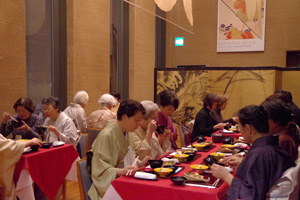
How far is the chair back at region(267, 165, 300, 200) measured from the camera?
1781mm

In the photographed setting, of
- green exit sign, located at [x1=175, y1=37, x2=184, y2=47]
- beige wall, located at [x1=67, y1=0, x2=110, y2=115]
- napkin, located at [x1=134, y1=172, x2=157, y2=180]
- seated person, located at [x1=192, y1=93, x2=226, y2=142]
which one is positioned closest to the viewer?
napkin, located at [x1=134, y1=172, x2=157, y2=180]

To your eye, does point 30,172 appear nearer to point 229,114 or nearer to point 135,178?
point 135,178

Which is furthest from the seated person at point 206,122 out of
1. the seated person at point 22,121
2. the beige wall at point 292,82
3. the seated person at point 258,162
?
the beige wall at point 292,82

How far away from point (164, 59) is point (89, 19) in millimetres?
4012

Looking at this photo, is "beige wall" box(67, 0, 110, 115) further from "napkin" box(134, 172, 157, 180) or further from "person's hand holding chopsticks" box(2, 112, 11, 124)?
"napkin" box(134, 172, 157, 180)

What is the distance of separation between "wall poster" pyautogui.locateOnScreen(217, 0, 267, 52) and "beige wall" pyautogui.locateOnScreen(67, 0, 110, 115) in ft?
12.4

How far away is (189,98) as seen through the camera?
7.23 m

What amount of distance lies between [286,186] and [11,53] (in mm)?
4267

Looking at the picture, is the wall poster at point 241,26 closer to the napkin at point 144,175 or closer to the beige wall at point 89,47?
the beige wall at point 89,47

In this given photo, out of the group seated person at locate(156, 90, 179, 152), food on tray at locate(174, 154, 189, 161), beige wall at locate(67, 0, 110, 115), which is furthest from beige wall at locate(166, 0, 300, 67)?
food on tray at locate(174, 154, 189, 161)

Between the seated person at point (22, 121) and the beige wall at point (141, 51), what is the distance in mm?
4322

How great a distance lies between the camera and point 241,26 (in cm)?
912

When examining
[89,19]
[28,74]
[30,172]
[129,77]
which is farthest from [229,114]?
[30,172]

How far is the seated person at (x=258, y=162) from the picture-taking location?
1.83 m
